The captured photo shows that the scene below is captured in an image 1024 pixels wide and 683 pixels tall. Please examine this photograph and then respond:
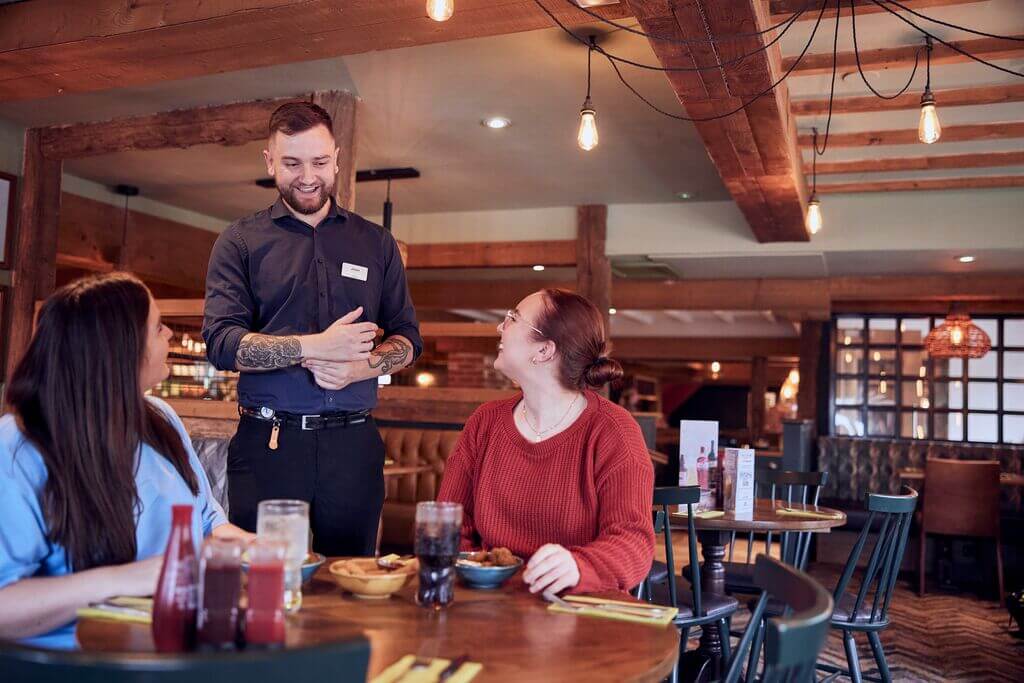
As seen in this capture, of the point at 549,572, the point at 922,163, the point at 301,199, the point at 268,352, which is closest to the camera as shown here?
the point at 549,572

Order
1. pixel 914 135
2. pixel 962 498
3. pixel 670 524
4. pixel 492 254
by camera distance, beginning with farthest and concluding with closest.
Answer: pixel 492 254 < pixel 962 498 < pixel 914 135 < pixel 670 524

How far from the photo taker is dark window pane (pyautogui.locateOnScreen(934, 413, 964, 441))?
28.6 ft

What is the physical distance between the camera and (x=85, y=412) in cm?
133

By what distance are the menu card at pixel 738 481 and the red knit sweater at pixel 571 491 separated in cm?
152

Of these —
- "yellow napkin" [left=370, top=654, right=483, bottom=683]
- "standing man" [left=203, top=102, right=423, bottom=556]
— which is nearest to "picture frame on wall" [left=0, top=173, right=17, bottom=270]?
"standing man" [left=203, top=102, right=423, bottom=556]

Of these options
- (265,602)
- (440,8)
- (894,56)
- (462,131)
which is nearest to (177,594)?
(265,602)

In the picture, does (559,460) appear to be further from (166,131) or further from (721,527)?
(166,131)

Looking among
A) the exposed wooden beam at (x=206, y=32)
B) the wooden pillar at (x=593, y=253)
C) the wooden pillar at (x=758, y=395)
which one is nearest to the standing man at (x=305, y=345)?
the exposed wooden beam at (x=206, y=32)

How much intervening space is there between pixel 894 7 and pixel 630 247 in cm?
373

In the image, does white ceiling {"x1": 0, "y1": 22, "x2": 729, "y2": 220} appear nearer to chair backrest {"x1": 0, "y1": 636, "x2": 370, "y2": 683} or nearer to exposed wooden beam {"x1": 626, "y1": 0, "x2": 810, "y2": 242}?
exposed wooden beam {"x1": 626, "y1": 0, "x2": 810, "y2": 242}

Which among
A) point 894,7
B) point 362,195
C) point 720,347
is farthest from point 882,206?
point 720,347

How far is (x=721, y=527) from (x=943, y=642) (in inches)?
98.9

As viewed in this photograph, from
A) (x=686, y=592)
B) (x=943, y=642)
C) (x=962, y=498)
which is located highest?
(x=962, y=498)

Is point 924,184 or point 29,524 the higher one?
point 924,184
